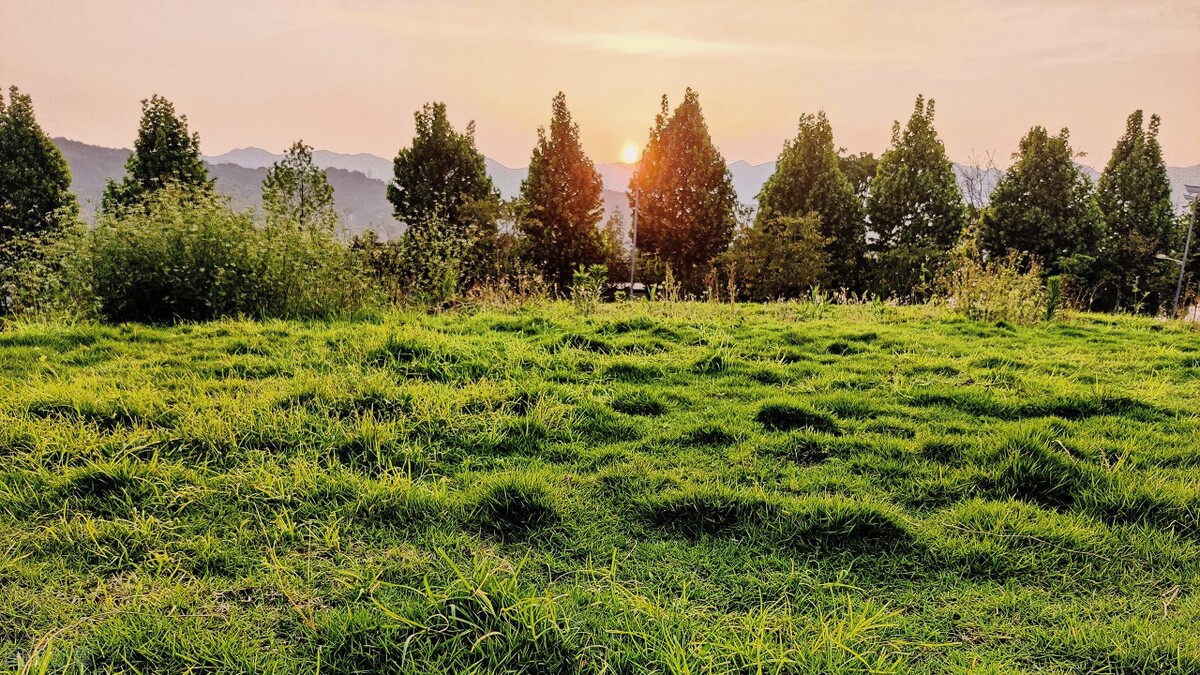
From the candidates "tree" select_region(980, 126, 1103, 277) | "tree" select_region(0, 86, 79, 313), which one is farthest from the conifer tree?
"tree" select_region(980, 126, 1103, 277)

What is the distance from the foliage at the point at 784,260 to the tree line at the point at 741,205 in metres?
0.11

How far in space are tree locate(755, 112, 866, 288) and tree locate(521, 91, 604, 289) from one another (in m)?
8.41

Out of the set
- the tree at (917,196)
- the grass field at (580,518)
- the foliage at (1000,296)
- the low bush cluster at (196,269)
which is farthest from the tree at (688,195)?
the grass field at (580,518)

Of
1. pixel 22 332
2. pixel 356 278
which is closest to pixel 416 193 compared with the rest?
pixel 356 278

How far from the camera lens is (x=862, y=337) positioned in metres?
7.29

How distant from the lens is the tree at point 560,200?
97.1 feet

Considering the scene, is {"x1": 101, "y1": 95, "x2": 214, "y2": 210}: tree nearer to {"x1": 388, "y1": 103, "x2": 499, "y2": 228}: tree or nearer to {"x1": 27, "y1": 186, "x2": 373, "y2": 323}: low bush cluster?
{"x1": 388, "y1": 103, "x2": 499, "y2": 228}: tree

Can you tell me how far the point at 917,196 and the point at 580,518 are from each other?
92.1 ft

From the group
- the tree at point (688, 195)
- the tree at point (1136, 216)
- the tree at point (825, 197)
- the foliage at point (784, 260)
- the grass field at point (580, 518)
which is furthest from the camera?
the tree at point (688, 195)

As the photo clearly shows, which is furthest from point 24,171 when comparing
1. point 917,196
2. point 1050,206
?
point 1050,206

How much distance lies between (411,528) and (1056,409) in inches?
182

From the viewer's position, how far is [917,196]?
2634cm

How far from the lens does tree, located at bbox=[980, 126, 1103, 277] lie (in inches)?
1024

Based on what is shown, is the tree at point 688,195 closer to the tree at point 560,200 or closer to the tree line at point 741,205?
the tree line at point 741,205
